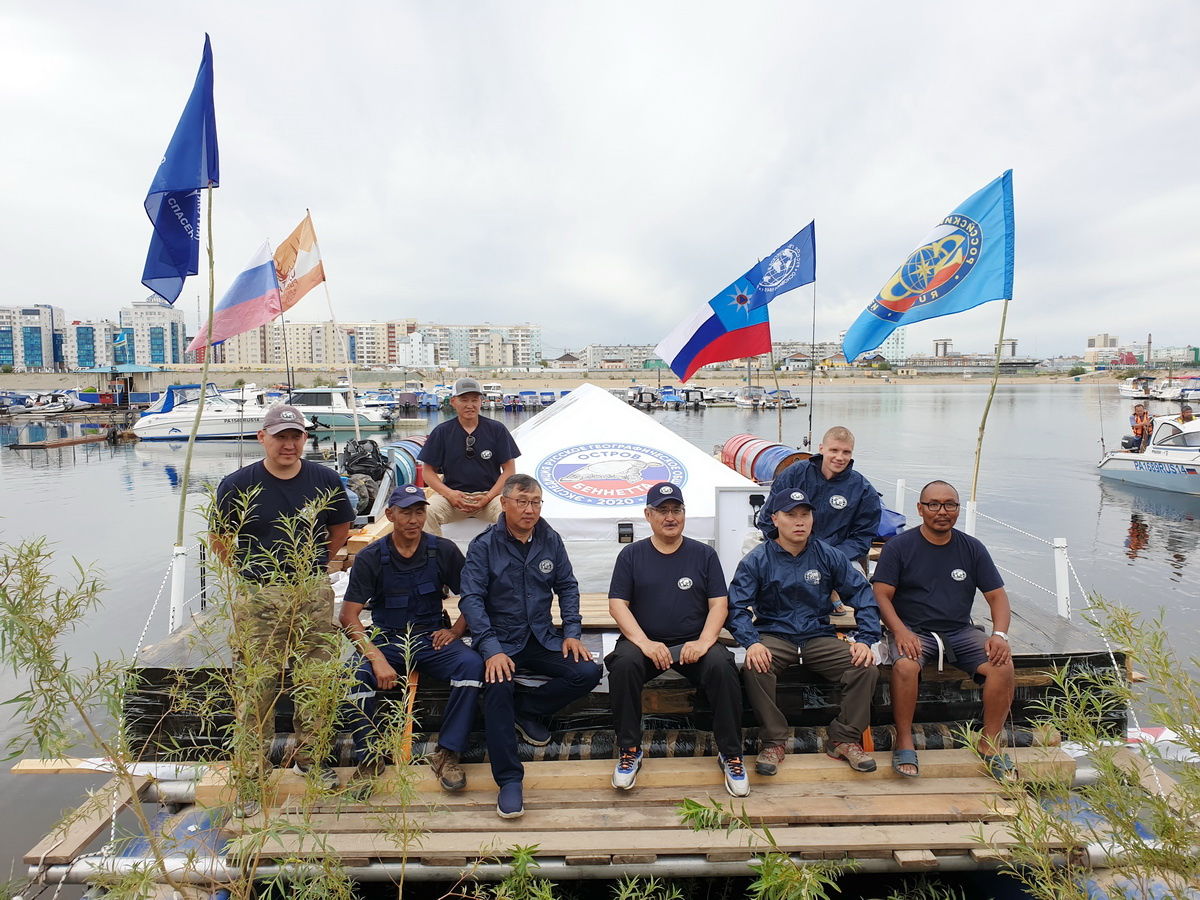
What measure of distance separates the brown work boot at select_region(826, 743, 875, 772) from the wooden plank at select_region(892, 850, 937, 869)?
1.76ft

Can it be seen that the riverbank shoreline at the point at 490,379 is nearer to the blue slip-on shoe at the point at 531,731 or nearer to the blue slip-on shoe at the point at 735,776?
the blue slip-on shoe at the point at 531,731

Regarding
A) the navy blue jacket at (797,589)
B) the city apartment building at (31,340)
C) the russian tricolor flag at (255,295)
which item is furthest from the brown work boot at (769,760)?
the city apartment building at (31,340)

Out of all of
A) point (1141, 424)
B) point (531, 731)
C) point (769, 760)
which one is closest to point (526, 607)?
point (531, 731)

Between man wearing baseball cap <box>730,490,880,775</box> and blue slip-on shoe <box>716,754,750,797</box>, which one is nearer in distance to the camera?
blue slip-on shoe <box>716,754,750,797</box>

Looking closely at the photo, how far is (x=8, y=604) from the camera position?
2352mm

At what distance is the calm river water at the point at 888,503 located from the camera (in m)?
8.48

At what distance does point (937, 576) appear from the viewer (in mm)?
4105

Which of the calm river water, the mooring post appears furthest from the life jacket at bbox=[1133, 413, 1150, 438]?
the mooring post

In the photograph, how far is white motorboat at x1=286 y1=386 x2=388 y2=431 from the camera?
38.5 meters

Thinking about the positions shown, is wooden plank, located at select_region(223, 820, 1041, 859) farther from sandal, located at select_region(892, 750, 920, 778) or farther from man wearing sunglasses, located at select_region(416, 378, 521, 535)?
man wearing sunglasses, located at select_region(416, 378, 521, 535)

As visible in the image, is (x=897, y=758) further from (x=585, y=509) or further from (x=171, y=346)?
(x=171, y=346)

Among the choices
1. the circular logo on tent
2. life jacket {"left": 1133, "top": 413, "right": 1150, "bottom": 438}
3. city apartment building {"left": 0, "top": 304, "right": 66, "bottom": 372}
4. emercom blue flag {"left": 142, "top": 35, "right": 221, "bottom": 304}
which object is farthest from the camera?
city apartment building {"left": 0, "top": 304, "right": 66, "bottom": 372}

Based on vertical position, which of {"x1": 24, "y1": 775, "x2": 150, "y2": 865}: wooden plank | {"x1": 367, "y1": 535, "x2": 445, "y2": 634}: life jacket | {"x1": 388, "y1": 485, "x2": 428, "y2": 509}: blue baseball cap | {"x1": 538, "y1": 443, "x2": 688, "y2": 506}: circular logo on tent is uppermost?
{"x1": 388, "y1": 485, "x2": 428, "y2": 509}: blue baseball cap

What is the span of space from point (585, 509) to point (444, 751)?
3.17 metres
